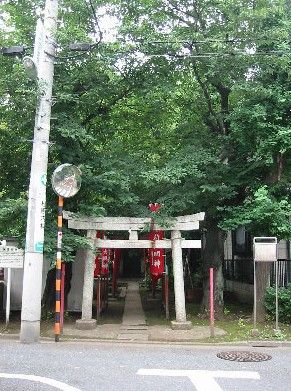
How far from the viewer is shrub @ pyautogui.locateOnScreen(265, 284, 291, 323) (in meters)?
12.8

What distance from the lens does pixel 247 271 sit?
18453 millimetres

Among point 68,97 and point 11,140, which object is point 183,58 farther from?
point 11,140

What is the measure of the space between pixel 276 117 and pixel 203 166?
8.30 feet

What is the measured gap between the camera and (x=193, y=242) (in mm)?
12844

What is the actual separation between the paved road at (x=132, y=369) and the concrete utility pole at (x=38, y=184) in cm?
77

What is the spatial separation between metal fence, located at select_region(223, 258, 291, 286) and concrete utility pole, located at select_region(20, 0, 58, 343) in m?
8.03

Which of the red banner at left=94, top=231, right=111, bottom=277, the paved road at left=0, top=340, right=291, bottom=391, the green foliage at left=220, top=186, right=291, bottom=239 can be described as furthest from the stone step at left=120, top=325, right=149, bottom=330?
the green foliage at left=220, top=186, right=291, bottom=239

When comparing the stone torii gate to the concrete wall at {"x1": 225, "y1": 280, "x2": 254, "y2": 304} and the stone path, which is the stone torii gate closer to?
the stone path

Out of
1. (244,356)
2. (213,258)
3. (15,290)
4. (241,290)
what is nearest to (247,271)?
(241,290)

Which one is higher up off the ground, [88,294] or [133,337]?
[88,294]

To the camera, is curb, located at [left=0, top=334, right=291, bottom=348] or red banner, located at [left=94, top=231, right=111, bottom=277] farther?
red banner, located at [left=94, top=231, right=111, bottom=277]

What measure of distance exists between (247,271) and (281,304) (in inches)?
218

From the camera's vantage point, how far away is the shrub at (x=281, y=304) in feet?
41.9

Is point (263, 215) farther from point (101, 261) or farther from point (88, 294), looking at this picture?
point (101, 261)
